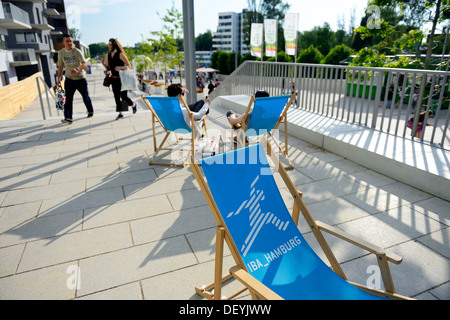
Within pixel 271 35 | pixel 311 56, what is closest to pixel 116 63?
pixel 271 35

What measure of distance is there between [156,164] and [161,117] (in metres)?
0.72

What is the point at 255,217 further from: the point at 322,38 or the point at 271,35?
the point at 322,38

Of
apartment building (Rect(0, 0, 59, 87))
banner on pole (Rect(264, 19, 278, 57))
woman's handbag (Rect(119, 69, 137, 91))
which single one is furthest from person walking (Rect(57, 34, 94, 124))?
apartment building (Rect(0, 0, 59, 87))

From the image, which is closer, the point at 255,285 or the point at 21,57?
the point at 255,285

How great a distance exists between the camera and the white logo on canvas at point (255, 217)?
1.80 meters

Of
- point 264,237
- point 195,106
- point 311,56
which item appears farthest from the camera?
point 311,56

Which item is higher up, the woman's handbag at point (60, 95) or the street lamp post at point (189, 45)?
the street lamp post at point (189, 45)

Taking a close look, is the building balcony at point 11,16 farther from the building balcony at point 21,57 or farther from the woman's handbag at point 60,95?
→ the woman's handbag at point 60,95

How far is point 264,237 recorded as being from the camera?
1.89 metres

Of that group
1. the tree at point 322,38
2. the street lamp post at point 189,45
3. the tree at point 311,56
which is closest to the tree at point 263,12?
the tree at point 322,38

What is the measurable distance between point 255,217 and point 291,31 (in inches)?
679

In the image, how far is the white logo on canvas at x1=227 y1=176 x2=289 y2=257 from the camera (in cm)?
180

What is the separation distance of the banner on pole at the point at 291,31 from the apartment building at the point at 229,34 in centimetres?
9503
